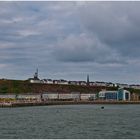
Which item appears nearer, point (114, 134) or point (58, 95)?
point (114, 134)

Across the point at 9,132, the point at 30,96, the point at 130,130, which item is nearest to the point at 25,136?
the point at 9,132

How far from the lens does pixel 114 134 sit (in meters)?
37.2

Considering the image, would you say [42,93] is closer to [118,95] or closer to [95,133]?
[118,95]

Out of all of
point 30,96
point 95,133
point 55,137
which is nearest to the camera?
point 55,137

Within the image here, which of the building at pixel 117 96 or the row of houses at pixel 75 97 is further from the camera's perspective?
the building at pixel 117 96

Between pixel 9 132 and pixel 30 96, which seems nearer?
pixel 9 132

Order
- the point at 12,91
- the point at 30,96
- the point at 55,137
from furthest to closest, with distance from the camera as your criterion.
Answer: the point at 12,91 < the point at 30,96 < the point at 55,137

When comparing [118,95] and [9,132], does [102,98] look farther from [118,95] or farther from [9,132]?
[9,132]

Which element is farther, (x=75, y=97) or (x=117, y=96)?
(x=75, y=97)

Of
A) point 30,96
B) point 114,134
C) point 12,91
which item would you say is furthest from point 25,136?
point 12,91

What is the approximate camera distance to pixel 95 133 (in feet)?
125

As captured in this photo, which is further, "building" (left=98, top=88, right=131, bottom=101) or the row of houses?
"building" (left=98, top=88, right=131, bottom=101)

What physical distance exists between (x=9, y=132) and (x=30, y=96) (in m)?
142

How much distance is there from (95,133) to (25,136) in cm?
562
